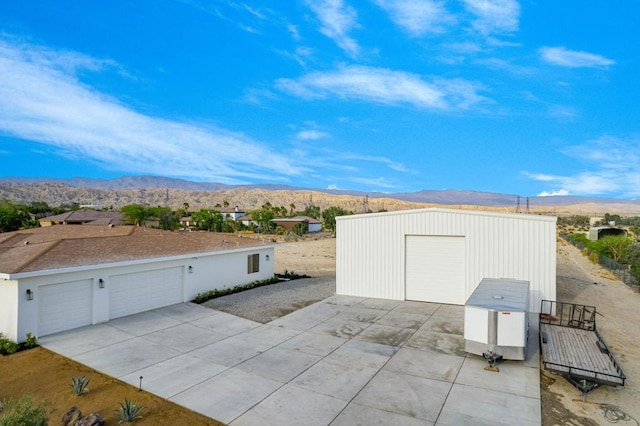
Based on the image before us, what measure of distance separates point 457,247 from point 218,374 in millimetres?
10963

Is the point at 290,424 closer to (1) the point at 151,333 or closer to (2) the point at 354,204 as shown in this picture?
(1) the point at 151,333

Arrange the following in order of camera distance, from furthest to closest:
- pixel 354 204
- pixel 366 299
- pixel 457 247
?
1. pixel 354 204
2. pixel 366 299
3. pixel 457 247

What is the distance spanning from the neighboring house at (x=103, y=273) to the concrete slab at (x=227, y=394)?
21.4 feet

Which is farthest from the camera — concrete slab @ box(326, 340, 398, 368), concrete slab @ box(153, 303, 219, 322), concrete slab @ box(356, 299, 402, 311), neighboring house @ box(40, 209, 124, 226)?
neighboring house @ box(40, 209, 124, 226)

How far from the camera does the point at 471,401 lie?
7.81 metres

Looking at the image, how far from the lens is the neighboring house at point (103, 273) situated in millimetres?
11273

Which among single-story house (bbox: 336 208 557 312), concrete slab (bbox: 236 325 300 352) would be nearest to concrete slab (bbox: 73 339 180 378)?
concrete slab (bbox: 236 325 300 352)

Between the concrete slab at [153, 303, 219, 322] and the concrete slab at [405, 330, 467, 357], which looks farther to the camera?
the concrete slab at [153, 303, 219, 322]

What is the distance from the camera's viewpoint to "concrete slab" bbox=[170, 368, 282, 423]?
743 cm

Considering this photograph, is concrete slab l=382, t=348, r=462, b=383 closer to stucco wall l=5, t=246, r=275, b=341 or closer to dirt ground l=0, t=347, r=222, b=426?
dirt ground l=0, t=347, r=222, b=426

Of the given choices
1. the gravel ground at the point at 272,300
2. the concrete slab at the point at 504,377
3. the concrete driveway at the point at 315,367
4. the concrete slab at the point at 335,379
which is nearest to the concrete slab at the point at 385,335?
the concrete driveway at the point at 315,367

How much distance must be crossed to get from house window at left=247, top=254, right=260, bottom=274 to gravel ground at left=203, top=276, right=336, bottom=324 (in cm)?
124

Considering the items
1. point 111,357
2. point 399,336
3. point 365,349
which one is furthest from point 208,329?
point 399,336

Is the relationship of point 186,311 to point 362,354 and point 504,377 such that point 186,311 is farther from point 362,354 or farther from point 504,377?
point 504,377
